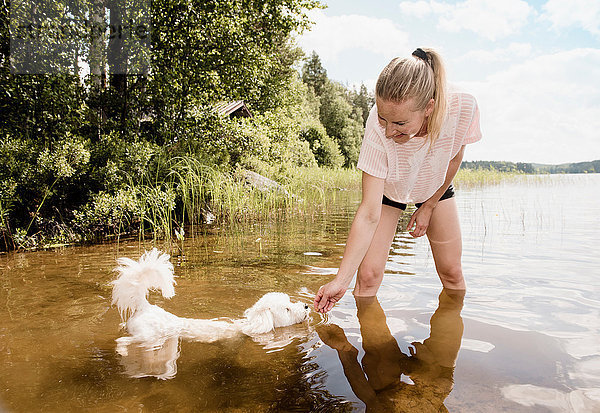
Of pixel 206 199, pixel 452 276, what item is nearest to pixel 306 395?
pixel 452 276

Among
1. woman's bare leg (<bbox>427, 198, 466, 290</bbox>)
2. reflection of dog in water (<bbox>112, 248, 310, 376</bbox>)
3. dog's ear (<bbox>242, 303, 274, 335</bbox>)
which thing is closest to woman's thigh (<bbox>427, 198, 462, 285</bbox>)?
woman's bare leg (<bbox>427, 198, 466, 290</bbox>)

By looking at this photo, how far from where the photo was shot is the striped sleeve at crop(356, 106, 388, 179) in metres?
3.25

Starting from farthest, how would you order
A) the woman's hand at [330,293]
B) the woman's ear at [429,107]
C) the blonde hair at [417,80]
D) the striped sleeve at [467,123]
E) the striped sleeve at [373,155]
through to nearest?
the striped sleeve at [467,123], the striped sleeve at [373,155], the woman's hand at [330,293], the woman's ear at [429,107], the blonde hair at [417,80]

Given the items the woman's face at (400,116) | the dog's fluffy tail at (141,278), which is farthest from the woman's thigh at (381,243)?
the dog's fluffy tail at (141,278)

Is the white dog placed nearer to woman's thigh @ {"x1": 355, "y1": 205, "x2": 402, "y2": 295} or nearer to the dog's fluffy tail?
the dog's fluffy tail

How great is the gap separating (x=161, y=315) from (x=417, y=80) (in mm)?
2883

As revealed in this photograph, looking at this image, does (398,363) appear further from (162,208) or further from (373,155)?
(162,208)

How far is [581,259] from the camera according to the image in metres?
6.22

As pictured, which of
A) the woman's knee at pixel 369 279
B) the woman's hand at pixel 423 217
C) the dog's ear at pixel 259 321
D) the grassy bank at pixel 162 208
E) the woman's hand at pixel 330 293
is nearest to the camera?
the woman's hand at pixel 330 293

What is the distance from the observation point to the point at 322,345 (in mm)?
3320

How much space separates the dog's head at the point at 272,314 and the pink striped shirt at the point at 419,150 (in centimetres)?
147

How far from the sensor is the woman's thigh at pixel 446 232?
3.87m

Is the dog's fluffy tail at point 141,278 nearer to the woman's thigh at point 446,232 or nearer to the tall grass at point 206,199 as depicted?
the woman's thigh at point 446,232

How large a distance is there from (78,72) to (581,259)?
10.4 m
